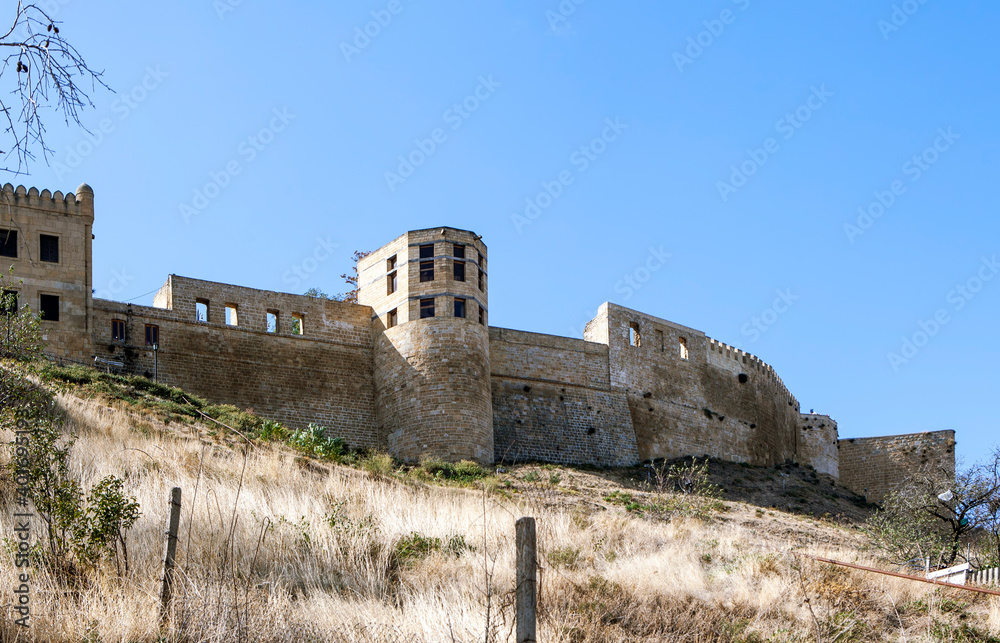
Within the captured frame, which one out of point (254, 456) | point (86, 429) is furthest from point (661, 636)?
point (86, 429)

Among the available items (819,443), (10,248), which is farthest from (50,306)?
(819,443)

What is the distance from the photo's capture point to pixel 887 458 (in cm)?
4088

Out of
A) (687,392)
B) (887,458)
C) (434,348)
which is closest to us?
(434,348)

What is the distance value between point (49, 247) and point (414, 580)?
18459 mm

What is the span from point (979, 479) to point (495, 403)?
1253 cm

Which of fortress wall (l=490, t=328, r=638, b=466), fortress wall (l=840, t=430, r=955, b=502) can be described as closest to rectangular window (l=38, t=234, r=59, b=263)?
fortress wall (l=490, t=328, r=638, b=466)

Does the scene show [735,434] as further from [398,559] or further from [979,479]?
[398,559]

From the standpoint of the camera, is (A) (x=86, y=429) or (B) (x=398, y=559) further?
(A) (x=86, y=429)

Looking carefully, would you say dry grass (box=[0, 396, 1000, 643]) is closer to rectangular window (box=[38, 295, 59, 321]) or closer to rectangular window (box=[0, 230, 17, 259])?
rectangular window (box=[38, 295, 59, 321])

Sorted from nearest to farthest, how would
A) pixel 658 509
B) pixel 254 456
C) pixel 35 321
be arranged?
pixel 35 321, pixel 254 456, pixel 658 509

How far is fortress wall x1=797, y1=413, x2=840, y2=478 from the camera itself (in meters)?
40.5

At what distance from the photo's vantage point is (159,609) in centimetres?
857

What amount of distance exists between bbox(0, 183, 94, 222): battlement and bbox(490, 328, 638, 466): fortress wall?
439 inches

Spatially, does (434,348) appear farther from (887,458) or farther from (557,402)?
(887,458)
